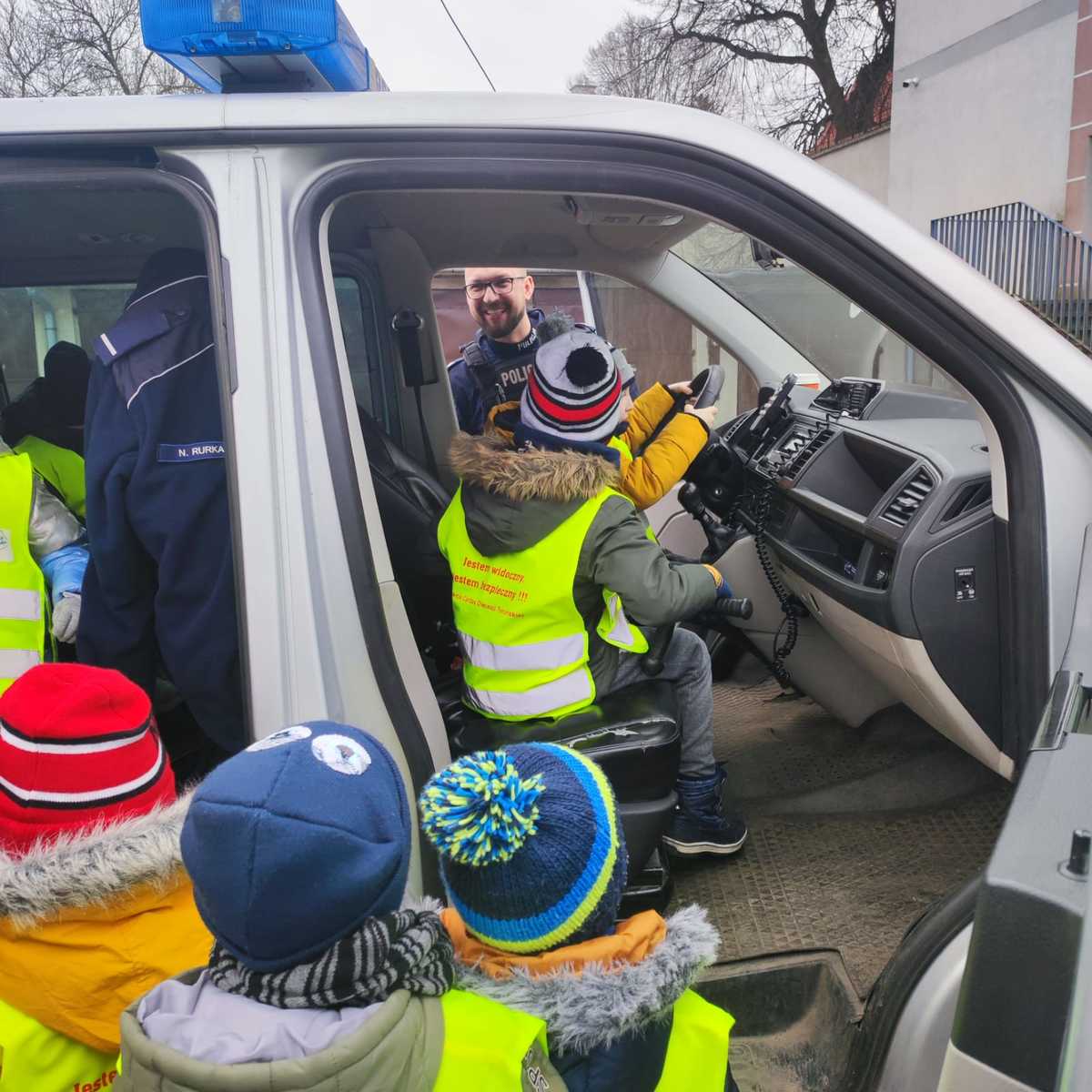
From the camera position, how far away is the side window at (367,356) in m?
3.22

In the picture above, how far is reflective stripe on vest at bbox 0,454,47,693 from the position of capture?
1.91m

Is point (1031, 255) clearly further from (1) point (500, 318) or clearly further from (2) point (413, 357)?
(2) point (413, 357)

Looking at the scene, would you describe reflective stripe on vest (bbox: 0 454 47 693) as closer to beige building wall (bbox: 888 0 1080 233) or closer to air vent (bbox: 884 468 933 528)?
air vent (bbox: 884 468 933 528)

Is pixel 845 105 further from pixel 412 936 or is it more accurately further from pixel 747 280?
pixel 412 936

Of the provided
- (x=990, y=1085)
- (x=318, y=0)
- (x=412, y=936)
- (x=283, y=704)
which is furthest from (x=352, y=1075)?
(x=318, y=0)

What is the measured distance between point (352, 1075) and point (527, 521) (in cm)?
132

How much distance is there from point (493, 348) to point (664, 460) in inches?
66.1

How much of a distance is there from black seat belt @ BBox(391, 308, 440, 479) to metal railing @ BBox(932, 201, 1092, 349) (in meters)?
10.0

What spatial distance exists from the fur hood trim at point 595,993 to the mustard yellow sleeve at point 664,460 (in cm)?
150

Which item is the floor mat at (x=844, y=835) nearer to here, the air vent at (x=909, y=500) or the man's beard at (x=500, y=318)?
the air vent at (x=909, y=500)

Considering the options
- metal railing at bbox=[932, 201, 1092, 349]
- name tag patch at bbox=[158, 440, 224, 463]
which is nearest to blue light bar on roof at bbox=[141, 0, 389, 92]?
name tag patch at bbox=[158, 440, 224, 463]

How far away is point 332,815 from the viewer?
39.8 inches

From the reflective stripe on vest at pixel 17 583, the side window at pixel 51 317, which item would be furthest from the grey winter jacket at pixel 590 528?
the side window at pixel 51 317

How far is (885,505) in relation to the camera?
2.12m
